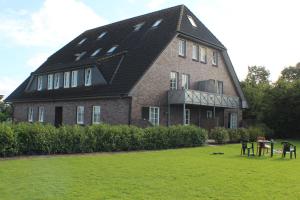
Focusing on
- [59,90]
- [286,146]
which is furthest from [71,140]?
[59,90]

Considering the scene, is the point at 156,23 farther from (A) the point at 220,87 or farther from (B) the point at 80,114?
(B) the point at 80,114

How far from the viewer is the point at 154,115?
93.0 ft

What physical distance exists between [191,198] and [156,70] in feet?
66.4

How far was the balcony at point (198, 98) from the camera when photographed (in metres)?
28.2

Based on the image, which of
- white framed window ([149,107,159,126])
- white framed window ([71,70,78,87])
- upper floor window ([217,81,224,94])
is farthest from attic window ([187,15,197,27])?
white framed window ([71,70,78,87])

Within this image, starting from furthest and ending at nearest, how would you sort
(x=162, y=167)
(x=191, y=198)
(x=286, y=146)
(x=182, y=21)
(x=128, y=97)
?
(x=182, y=21) < (x=128, y=97) < (x=286, y=146) < (x=162, y=167) < (x=191, y=198)

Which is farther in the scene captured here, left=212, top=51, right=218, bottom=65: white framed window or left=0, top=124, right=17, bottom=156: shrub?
left=212, top=51, right=218, bottom=65: white framed window

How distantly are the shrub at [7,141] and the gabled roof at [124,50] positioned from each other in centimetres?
1109

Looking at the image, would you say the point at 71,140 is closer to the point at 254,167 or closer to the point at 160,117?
the point at 254,167

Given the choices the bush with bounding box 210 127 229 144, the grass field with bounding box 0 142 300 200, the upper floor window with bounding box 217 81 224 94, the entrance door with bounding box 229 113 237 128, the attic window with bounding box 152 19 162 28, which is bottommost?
the grass field with bounding box 0 142 300 200

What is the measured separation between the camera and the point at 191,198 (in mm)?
8297

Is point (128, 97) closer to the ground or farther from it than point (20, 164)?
farther from it

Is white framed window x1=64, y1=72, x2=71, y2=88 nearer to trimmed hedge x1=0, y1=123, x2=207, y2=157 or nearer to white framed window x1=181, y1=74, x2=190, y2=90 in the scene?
white framed window x1=181, y1=74, x2=190, y2=90

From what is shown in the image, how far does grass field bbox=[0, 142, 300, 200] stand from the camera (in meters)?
8.56
